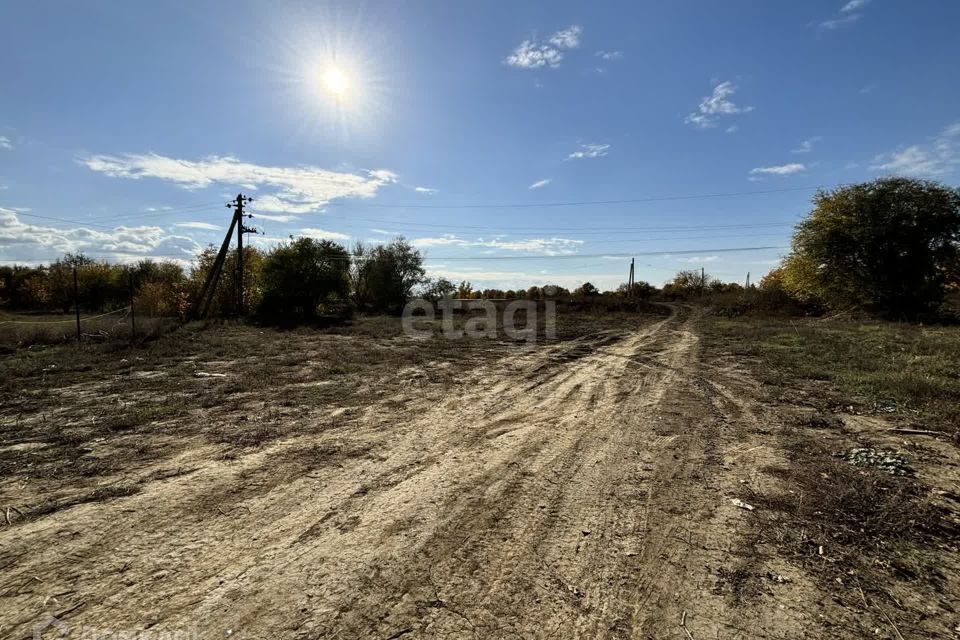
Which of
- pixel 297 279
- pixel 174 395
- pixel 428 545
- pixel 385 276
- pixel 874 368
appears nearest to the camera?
pixel 428 545

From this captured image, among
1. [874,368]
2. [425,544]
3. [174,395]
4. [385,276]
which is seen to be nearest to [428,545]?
[425,544]

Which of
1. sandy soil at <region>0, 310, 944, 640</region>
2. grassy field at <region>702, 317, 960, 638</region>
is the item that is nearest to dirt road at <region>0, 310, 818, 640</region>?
sandy soil at <region>0, 310, 944, 640</region>

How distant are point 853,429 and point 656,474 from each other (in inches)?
131

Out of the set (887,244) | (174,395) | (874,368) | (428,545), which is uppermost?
(887,244)

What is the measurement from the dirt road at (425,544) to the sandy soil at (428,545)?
0.01 meters

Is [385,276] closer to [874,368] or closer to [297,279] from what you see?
[297,279]

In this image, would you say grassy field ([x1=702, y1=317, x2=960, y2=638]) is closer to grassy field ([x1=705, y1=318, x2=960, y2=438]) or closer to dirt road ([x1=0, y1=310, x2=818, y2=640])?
grassy field ([x1=705, y1=318, x2=960, y2=438])

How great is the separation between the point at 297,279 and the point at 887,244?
32.5 meters

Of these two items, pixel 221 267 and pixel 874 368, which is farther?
pixel 221 267

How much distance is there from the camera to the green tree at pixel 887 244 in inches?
791

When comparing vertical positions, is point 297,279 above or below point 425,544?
above

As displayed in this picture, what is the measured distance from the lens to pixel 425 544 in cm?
297

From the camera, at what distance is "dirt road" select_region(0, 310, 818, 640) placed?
229 centimetres

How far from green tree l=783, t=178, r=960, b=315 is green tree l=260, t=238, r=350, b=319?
28793 millimetres
